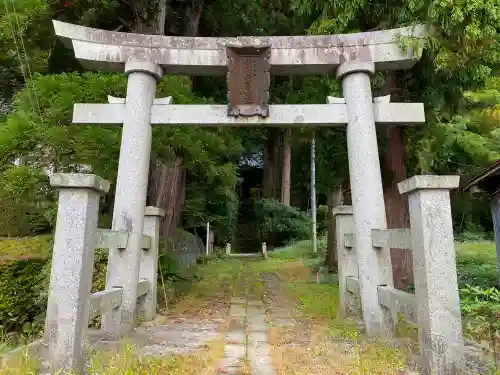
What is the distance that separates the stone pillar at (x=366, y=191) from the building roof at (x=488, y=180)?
7.43ft

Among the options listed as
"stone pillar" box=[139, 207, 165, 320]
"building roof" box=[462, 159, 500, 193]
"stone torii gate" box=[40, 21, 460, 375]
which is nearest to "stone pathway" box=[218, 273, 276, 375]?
"stone pillar" box=[139, 207, 165, 320]

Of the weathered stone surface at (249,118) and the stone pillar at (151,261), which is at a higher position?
the weathered stone surface at (249,118)

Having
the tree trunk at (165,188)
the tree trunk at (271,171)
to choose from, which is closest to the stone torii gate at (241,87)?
the tree trunk at (165,188)

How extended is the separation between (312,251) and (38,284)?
38.9ft

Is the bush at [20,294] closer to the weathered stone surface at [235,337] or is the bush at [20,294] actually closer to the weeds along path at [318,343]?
the weathered stone surface at [235,337]

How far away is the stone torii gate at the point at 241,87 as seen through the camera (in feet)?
17.3

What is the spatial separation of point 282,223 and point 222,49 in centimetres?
1665

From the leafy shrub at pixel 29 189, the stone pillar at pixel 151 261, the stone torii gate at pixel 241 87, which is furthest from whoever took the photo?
the stone pillar at pixel 151 261

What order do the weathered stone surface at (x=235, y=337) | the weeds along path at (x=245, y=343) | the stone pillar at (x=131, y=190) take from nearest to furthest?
the weeds along path at (x=245, y=343)
the weathered stone surface at (x=235, y=337)
the stone pillar at (x=131, y=190)

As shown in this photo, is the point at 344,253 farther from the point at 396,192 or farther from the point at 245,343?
the point at 245,343

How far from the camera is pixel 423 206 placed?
3.19 metres

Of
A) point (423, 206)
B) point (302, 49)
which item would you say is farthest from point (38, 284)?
point (423, 206)

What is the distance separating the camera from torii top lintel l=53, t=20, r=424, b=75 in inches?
215

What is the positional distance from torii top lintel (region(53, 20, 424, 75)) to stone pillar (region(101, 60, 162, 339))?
0.78 ft
